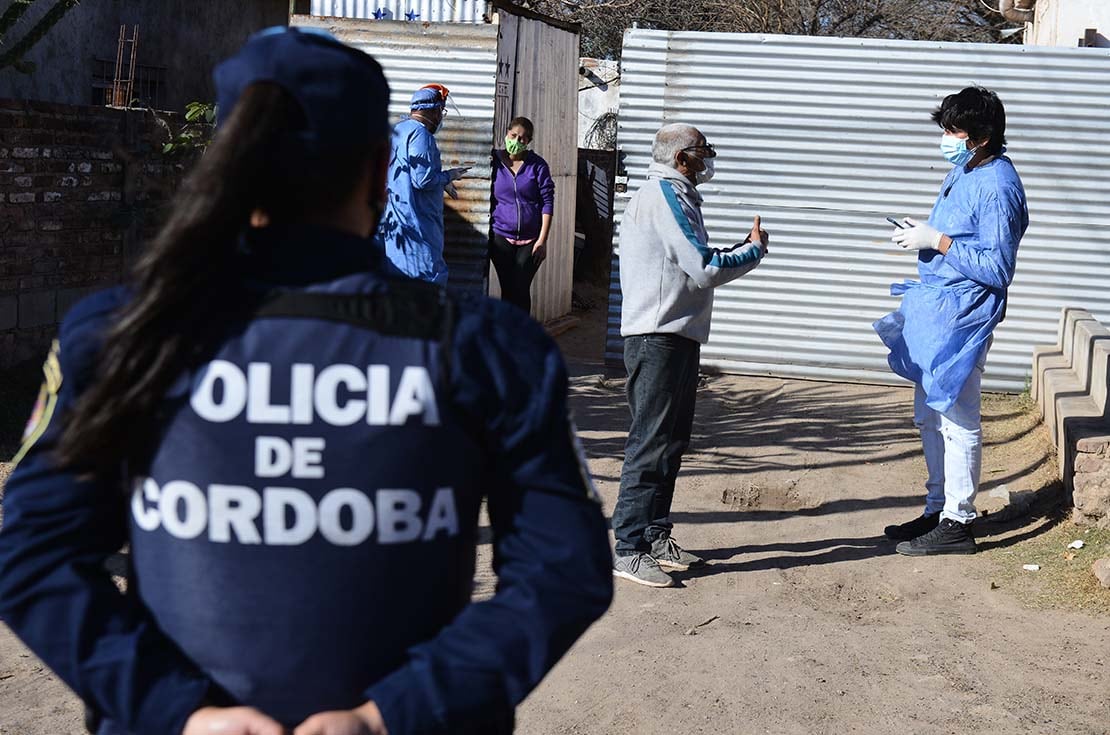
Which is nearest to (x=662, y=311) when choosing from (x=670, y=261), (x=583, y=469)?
(x=670, y=261)

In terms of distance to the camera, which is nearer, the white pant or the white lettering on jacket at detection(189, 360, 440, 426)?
the white lettering on jacket at detection(189, 360, 440, 426)

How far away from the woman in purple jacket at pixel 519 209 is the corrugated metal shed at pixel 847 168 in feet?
2.42

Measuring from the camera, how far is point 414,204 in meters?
7.33

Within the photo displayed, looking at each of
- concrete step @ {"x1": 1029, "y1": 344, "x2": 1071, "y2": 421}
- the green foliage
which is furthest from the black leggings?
concrete step @ {"x1": 1029, "y1": 344, "x2": 1071, "y2": 421}

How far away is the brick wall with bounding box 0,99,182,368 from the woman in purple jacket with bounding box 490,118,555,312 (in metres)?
2.51

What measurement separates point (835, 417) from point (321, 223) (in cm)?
758

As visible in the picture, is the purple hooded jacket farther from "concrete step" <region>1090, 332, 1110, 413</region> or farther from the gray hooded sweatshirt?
the gray hooded sweatshirt

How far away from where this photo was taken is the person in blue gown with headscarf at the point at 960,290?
538 cm

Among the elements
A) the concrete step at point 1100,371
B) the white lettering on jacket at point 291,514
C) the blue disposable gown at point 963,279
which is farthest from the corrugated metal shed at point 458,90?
the white lettering on jacket at point 291,514

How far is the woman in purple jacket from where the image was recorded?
388 inches

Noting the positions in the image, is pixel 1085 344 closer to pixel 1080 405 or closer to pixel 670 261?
pixel 1080 405

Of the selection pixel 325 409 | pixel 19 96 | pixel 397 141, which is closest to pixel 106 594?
pixel 325 409

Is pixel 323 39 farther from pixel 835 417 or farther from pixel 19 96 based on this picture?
pixel 19 96

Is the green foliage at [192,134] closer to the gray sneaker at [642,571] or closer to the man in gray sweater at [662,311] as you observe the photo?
the man in gray sweater at [662,311]
